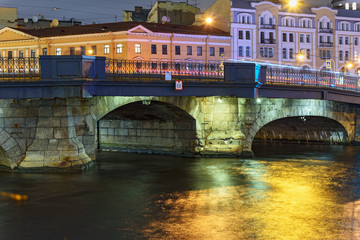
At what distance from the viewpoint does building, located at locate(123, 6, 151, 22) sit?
79375 millimetres

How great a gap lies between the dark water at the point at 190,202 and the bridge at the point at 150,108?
147 cm

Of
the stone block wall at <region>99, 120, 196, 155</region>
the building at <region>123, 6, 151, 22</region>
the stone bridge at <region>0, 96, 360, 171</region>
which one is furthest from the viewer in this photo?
the building at <region>123, 6, 151, 22</region>

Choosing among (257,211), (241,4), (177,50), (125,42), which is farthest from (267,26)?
(257,211)

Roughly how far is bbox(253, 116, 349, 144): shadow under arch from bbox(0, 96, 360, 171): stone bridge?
0.25 feet

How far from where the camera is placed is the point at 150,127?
35.6 m

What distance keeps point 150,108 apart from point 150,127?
11.5 feet

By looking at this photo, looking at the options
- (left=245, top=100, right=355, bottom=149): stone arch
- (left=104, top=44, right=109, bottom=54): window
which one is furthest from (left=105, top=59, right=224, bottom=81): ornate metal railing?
(left=104, top=44, right=109, bottom=54): window

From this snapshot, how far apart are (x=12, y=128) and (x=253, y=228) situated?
13.5m

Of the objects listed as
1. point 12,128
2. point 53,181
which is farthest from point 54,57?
point 53,181

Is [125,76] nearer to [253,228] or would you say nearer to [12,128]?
[12,128]

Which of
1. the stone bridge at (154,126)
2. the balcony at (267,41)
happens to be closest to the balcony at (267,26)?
the balcony at (267,41)

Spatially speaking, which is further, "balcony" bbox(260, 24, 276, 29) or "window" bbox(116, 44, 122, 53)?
"balcony" bbox(260, 24, 276, 29)

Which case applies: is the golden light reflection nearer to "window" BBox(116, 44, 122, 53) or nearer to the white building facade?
"window" BBox(116, 44, 122, 53)

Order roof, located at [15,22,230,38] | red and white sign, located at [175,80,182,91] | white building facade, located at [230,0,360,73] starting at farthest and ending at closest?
1. white building facade, located at [230,0,360,73]
2. roof, located at [15,22,230,38]
3. red and white sign, located at [175,80,182,91]
